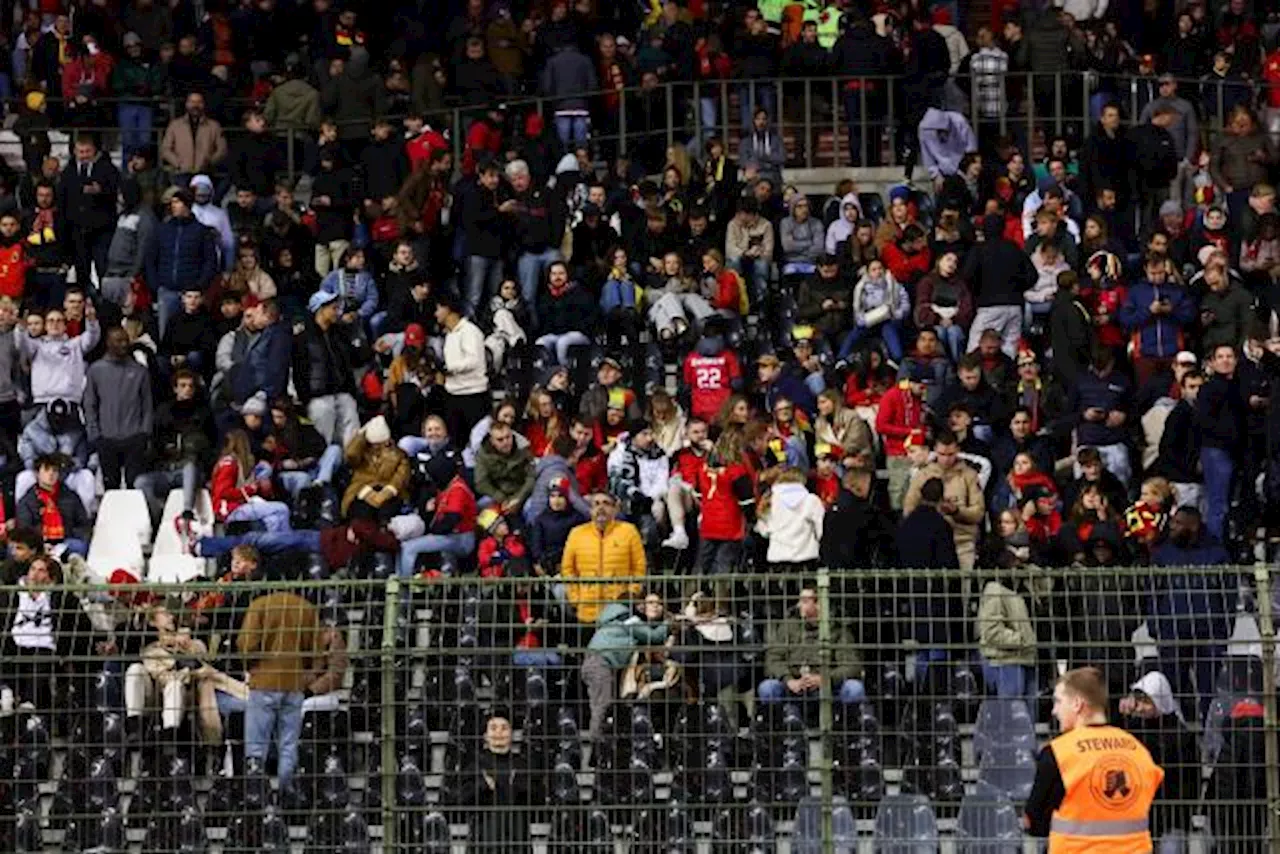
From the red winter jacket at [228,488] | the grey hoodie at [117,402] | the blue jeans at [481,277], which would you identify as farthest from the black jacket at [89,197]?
the red winter jacket at [228,488]

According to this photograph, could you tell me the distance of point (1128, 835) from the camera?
16.5 m

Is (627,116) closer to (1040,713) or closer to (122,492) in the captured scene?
(122,492)

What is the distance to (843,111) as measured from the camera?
34.6 m

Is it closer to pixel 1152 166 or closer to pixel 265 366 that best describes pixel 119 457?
pixel 265 366

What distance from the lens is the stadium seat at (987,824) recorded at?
60.7 ft

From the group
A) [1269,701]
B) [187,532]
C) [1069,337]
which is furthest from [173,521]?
[1269,701]

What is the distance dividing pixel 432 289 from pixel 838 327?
351 cm

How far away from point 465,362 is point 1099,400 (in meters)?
5.05

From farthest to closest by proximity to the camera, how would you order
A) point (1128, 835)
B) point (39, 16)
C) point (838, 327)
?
point (39, 16), point (838, 327), point (1128, 835)

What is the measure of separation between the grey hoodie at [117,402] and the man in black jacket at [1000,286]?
6.72m

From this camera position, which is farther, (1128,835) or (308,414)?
(308,414)

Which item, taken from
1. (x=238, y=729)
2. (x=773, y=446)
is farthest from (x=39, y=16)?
(x=238, y=729)

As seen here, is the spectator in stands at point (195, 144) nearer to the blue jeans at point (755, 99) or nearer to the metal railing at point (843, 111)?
the metal railing at point (843, 111)

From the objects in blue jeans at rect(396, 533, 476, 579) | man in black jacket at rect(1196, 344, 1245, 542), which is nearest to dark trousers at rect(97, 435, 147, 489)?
blue jeans at rect(396, 533, 476, 579)
